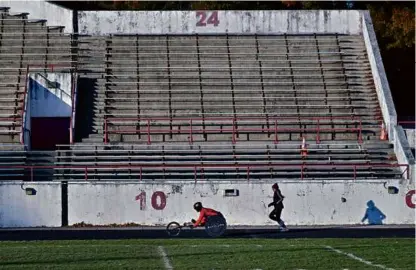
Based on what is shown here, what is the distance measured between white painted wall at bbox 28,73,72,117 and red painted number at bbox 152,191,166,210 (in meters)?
6.74

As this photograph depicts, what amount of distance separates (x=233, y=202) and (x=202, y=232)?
11.7ft

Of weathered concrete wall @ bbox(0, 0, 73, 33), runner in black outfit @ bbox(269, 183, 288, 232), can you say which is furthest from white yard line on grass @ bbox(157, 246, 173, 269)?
weathered concrete wall @ bbox(0, 0, 73, 33)

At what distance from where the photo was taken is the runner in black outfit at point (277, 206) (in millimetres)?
27203

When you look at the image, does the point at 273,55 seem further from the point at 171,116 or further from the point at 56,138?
the point at 56,138

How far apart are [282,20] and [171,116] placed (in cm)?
685

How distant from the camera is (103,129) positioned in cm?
3409

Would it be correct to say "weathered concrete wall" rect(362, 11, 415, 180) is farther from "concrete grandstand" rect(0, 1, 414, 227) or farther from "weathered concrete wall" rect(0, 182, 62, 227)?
"weathered concrete wall" rect(0, 182, 62, 227)

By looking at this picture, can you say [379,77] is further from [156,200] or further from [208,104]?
[156,200]

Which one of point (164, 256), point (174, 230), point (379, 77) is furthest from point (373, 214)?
point (164, 256)

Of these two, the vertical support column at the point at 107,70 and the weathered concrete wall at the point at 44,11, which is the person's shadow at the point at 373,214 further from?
the weathered concrete wall at the point at 44,11

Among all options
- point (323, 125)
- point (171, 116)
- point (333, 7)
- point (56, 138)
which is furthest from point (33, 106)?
point (333, 7)

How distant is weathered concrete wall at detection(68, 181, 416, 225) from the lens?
29.5 m

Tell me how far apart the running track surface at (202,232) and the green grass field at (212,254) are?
1998 millimetres

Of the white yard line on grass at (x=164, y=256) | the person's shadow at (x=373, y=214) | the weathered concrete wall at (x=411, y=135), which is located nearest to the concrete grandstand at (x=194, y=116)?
the person's shadow at (x=373, y=214)
